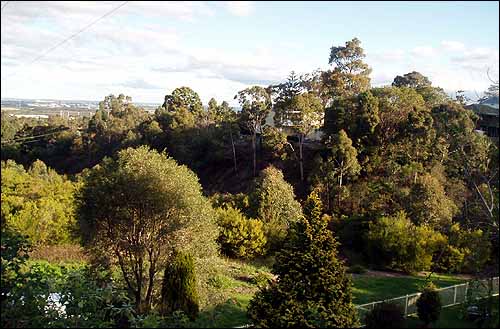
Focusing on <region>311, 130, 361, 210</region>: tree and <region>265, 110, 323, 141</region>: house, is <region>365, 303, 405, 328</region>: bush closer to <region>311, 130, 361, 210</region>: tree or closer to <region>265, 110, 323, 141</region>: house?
<region>311, 130, 361, 210</region>: tree

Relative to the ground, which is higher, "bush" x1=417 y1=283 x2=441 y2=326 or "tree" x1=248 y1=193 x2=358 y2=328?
"tree" x1=248 y1=193 x2=358 y2=328

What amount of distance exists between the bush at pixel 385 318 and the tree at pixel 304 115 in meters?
14.9

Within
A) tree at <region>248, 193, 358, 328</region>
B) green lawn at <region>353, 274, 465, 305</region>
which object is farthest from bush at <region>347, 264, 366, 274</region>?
tree at <region>248, 193, 358, 328</region>

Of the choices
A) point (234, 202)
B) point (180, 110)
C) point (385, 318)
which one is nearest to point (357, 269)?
point (234, 202)

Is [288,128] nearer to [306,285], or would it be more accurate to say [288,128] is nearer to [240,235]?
[240,235]

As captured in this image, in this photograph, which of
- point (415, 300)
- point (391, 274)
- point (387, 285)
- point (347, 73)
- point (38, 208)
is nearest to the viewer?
point (415, 300)

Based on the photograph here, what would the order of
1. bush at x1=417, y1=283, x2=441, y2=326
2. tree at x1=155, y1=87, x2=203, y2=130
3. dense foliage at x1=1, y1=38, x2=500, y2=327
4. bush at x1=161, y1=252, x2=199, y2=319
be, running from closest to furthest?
dense foliage at x1=1, y1=38, x2=500, y2=327 < bush at x1=161, y1=252, x2=199, y2=319 < bush at x1=417, y1=283, x2=441, y2=326 < tree at x1=155, y1=87, x2=203, y2=130

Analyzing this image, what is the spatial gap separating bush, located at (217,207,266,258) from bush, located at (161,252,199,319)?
8230 mm

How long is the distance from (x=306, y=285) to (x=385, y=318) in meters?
2.32

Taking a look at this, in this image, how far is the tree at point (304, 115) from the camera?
22359 millimetres

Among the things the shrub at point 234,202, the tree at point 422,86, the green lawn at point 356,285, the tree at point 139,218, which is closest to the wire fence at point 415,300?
the green lawn at point 356,285

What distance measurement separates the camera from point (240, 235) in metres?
17.0

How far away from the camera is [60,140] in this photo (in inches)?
1475

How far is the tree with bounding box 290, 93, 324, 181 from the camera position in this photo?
2236cm
